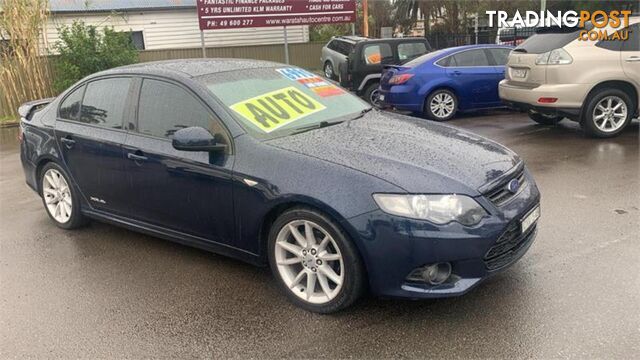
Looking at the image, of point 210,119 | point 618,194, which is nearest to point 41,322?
point 210,119

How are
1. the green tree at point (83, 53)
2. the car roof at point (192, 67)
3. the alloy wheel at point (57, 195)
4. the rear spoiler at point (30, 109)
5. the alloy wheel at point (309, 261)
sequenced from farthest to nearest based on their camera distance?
the green tree at point (83, 53)
the rear spoiler at point (30, 109)
the alloy wheel at point (57, 195)
the car roof at point (192, 67)
the alloy wheel at point (309, 261)

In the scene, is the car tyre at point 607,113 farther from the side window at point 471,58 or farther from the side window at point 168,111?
the side window at point 168,111

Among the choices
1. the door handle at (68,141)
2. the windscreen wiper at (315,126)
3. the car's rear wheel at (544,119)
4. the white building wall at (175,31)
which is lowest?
the car's rear wheel at (544,119)

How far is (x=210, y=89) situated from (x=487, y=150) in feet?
6.54

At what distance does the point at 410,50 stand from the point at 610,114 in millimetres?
6146

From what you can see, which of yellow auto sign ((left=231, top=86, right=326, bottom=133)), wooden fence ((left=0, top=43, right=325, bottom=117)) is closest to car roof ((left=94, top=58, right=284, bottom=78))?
yellow auto sign ((left=231, top=86, right=326, bottom=133))

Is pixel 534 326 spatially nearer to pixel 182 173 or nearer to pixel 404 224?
pixel 404 224

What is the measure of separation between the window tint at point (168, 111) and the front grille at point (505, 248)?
1913 millimetres

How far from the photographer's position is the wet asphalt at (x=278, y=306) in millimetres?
3072

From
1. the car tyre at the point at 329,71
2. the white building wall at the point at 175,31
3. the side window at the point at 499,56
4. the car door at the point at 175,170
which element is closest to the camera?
the car door at the point at 175,170

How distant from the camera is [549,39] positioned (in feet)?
26.7

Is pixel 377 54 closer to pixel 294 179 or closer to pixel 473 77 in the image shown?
pixel 473 77

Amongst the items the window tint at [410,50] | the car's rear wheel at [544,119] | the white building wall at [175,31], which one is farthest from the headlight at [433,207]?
the white building wall at [175,31]

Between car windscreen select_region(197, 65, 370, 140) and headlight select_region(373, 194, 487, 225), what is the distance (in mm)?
1058
